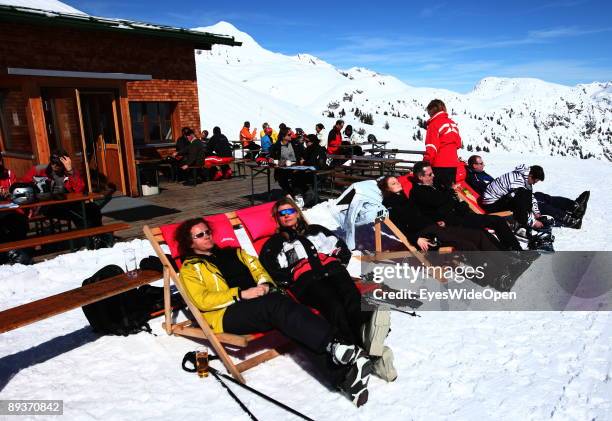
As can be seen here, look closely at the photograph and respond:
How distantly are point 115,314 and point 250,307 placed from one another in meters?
1.40

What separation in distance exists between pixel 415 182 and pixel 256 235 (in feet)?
6.80

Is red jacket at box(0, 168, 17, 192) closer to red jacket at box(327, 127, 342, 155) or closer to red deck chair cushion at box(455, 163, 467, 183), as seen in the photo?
red deck chair cushion at box(455, 163, 467, 183)

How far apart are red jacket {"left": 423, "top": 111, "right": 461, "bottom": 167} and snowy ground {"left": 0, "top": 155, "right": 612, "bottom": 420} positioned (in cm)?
248

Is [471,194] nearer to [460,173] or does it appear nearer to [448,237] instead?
[460,173]

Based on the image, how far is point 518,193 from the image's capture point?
5.54 meters

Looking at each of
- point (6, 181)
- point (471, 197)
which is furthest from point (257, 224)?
point (6, 181)

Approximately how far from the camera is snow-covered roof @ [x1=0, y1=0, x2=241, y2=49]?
8008 millimetres

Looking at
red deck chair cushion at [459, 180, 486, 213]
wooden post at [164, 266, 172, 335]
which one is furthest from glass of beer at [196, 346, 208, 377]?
red deck chair cushion at [459, 180, 486, 213]

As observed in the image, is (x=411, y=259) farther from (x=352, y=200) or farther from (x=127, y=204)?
(x=127, y=204)

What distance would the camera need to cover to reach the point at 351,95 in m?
30.2

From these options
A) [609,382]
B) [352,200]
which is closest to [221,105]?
[352,200]

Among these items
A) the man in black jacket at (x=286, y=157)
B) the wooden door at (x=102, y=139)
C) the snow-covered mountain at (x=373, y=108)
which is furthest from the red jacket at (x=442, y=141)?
the snow-covered mountain at (x=373, y=108)

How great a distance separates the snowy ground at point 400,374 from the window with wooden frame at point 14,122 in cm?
550

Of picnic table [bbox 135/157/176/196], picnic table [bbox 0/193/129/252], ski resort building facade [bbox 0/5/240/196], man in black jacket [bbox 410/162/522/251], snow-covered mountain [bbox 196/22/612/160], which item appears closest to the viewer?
picnic table [bbox 0/193/129/252]
